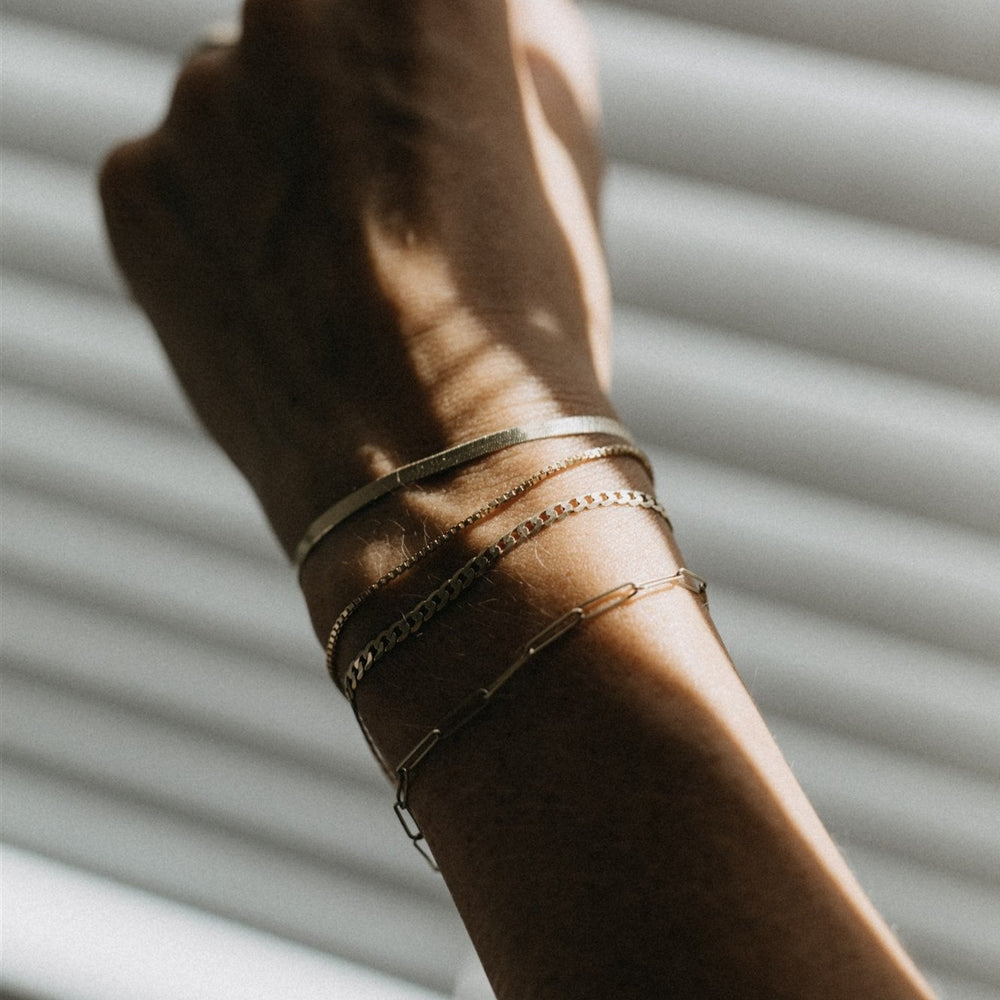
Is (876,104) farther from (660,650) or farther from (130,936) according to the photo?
(130,936)

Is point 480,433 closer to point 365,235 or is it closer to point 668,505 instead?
point 365,235

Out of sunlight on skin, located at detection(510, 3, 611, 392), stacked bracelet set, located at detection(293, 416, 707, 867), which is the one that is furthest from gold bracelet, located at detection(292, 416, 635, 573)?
sunlight on skin, located at detection(510, 3, 611, 392)

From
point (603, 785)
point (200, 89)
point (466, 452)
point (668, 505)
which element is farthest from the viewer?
point (668, 505)

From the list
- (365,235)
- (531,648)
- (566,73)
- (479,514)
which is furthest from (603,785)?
(566,73)

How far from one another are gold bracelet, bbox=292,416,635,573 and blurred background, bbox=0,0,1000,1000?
0.35 metres

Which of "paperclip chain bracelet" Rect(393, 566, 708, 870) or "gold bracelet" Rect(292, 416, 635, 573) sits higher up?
"gold bracelet" Rect(292, 416, 635, 573)

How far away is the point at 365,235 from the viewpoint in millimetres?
868

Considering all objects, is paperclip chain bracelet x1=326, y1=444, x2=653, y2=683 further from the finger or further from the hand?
the finger

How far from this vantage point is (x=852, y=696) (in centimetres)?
121

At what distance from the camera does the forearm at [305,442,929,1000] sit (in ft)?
2.01

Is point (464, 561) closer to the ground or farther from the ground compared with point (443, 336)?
closer to the ground

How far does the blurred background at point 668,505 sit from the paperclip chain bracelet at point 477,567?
15.7 inches

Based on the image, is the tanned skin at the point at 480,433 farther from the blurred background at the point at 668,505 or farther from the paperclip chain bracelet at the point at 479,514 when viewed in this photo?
the blurred background at the point at 668,505

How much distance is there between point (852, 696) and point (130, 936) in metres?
0.88
